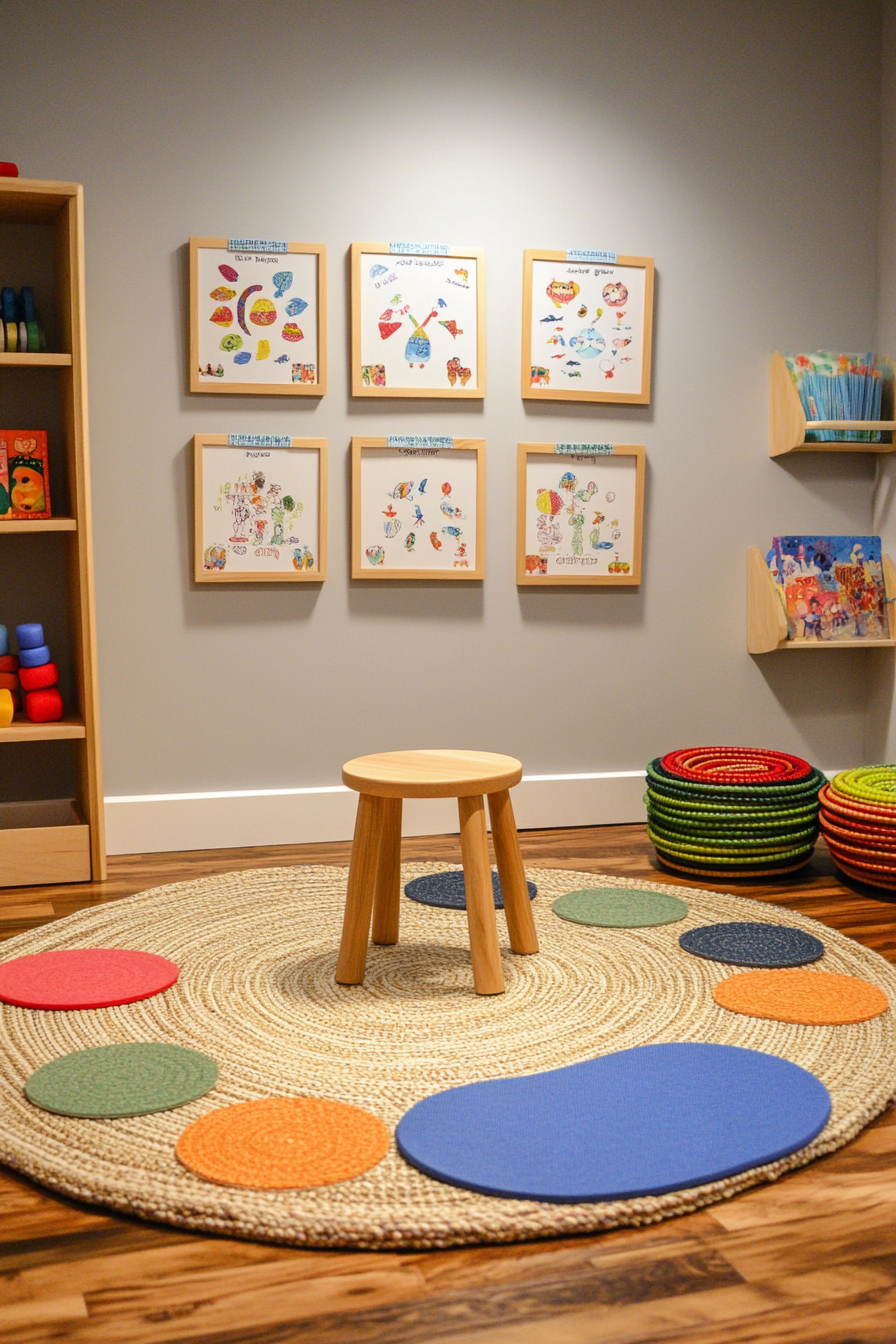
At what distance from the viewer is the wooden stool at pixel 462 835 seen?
2.02m

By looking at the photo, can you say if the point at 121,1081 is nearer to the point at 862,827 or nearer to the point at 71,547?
the point at 71,547

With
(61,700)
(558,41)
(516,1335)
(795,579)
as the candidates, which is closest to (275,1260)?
(516,1335)

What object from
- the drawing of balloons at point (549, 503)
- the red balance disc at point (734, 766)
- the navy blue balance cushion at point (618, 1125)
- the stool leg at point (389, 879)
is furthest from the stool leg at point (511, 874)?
the drawing of balloons at point (549, 503)

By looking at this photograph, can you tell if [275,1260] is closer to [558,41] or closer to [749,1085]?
[749,1085]

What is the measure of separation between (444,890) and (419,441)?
4.12ft

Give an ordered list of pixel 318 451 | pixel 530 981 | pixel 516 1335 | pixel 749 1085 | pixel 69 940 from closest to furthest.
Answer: pixel 516 1335, pixel 749 1085, pixel 530 981, pixel 69 940, pixel 318 451

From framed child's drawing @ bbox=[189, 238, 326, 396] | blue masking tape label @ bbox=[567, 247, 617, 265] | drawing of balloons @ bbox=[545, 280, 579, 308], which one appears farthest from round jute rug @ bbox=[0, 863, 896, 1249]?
blue masking tape label @ bbox=[567, 247, 617, 265]

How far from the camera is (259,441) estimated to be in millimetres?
3121

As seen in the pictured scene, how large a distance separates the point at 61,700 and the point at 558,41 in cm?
225

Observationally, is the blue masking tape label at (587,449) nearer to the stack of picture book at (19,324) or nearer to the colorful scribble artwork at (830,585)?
the colorful scribble artwork at (830,585)

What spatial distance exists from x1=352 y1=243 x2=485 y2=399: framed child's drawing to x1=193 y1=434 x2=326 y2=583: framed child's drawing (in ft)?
0.89

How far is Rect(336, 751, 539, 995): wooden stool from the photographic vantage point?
6.63 feet

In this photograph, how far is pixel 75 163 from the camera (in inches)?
117

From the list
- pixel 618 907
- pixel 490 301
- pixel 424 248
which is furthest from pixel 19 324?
pixel 618 907
